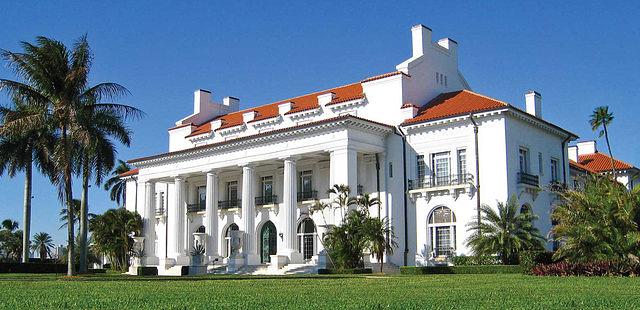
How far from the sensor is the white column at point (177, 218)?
47906 mm

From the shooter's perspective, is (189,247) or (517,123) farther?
(189,247)

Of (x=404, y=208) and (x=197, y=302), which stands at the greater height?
(x=404, y=208)

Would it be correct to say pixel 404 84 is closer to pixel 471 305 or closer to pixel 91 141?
pixel 91 141

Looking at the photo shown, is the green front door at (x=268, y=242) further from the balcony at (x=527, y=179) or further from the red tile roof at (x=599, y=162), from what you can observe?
the red tile roof at (x=599, y=162)

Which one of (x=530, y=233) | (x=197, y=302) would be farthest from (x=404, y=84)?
(x=197, y=302)

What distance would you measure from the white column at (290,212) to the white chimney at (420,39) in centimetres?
985

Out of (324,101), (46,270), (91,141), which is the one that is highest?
(324,101)

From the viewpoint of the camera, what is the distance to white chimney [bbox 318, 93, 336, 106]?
4341 centimetres

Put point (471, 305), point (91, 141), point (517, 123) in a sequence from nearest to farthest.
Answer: point (471, 305) → point (91, 141) → point (517, 123)

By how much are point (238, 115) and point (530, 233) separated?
85.1ft

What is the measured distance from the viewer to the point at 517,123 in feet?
122

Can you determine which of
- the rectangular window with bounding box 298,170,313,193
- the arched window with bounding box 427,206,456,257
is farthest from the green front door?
the arched window with bounding box 427,206,456,257

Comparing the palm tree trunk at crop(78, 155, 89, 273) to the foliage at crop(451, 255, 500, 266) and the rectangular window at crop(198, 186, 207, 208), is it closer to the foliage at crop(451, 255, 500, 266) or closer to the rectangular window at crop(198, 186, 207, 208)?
the rectangular window at crop(198, 186, 207, 208)

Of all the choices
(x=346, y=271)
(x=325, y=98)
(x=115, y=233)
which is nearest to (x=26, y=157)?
(x=115, y=233)
